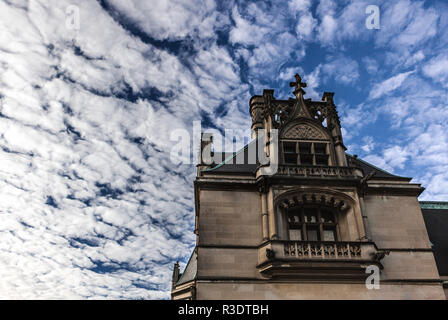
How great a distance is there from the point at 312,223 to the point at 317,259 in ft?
8.22

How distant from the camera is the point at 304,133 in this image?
19500mm

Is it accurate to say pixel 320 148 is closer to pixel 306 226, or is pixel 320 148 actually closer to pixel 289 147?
pixel 289 147

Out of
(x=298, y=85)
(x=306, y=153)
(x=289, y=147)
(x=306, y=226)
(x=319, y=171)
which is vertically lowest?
(x=306, y=226)

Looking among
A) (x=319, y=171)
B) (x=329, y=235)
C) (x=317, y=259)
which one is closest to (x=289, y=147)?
(x=319, y=171)

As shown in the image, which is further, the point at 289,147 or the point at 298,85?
the point at 298,85

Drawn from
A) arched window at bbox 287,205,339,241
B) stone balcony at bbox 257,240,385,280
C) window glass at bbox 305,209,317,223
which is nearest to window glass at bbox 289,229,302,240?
arched window at bbox 287,205,339,241

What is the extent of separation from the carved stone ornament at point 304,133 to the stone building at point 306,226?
0.06m

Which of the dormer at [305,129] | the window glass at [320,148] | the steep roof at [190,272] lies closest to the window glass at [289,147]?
the dormer at [305,129]

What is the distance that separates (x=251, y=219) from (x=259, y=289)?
3097 mm

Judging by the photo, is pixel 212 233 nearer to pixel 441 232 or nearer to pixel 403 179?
pixel 403 179

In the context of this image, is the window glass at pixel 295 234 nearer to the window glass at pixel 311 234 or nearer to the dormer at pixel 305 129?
the window glass at pixel 311 234

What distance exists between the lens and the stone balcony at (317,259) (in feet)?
47.5
